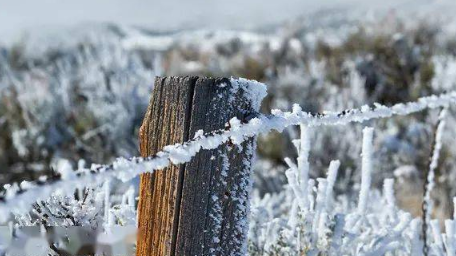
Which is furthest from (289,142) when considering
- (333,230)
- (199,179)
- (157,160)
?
(157,160)

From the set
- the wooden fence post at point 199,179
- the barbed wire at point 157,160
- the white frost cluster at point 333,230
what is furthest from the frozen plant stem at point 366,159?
the wooden fence post at point 199,179

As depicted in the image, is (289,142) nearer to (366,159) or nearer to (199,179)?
(366,159)

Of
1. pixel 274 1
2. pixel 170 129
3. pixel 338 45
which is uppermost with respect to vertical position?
pixel 274 1

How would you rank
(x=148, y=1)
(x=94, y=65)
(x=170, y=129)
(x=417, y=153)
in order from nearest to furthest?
(x=170, y=129) → (x=417, y=153) → (x=94, y=65) → (x=148, y=1)

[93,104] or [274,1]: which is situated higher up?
[274,1]

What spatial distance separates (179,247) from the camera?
159cm

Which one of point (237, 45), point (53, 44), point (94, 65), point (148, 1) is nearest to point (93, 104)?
point (94, 65)

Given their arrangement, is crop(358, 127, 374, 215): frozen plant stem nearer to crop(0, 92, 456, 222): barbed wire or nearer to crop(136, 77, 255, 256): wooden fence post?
crop(0, 92, 456, 222): barbed wire

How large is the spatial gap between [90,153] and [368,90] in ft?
14.5

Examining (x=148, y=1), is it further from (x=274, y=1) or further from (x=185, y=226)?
(x=185, y=226)

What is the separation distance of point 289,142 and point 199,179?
5.33m

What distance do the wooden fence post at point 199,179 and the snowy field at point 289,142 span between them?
2.7 inches

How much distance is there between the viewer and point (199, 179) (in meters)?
1.57

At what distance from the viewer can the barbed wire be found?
117 centimetres
